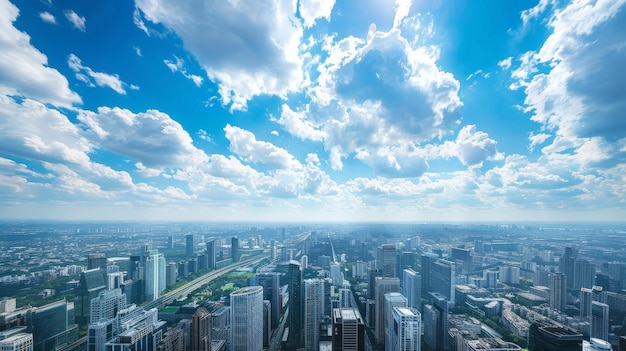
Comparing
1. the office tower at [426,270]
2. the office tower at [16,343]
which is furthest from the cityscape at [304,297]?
the office tower at [426,270]

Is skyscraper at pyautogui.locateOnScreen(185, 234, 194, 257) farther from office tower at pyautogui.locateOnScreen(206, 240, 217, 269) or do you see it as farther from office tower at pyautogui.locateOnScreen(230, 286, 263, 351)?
office tower at pyautogui.locateOnScreen(230, 286, 263, 351)

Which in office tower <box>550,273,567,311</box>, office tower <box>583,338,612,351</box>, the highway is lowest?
the highway

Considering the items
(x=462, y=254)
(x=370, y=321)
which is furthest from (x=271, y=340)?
(x=462, y=254)

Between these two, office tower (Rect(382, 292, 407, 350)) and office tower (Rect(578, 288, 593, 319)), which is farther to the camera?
office tower (Rect(578, 288, 593, 319))

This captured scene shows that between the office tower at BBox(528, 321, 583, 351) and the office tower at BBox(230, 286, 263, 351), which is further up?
the office tower at BBox(528, 321, 583, 351)

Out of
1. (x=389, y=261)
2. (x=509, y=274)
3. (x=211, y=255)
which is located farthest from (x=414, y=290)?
(x=211, y=255)

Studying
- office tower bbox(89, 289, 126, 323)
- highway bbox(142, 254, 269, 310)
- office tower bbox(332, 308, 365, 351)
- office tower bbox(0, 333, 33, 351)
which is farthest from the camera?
highway bbox(142, 254, 269, 310)

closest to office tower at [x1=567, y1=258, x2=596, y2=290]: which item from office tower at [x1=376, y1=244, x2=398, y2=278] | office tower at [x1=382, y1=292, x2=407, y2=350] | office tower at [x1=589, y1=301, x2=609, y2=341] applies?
office tower at [x1=589, y1=301, x2=609, y2=341]
